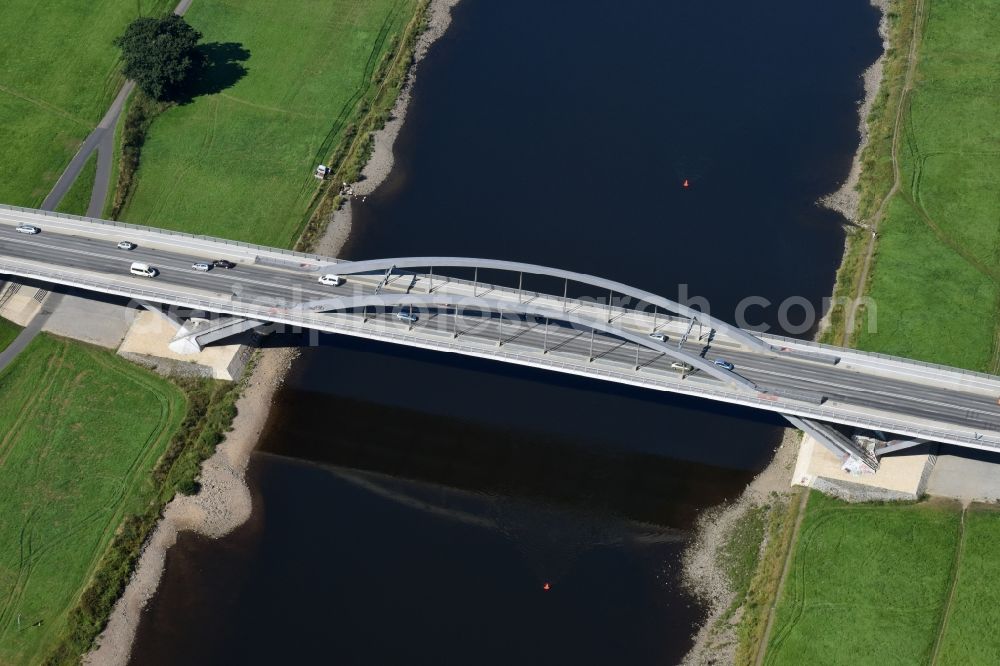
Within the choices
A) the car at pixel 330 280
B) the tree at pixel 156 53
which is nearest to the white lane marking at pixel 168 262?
the car at pixel 330 280

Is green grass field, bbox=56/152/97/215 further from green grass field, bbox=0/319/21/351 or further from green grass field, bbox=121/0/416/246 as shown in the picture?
green grass field, bbox=0/319/21/351

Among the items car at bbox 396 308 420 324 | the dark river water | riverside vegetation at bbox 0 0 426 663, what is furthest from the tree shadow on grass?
car at bbox 396 308 420 324

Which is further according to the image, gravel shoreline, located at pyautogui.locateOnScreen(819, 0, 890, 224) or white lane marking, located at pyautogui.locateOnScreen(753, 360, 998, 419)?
gravel shoreline, located at pyautogui.locateOnScreen(819, 0, 890, 224)

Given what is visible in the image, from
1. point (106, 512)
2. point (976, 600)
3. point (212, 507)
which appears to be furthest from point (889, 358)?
point (106, 512)

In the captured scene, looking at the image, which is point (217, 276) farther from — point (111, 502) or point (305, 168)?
point (305, 168)

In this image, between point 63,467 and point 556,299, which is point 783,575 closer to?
point 556,299

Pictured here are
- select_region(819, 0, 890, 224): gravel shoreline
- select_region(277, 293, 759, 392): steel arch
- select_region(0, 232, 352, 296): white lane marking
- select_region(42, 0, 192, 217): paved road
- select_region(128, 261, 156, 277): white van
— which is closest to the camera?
select_region(277, 293, 759, 392): steel arch
